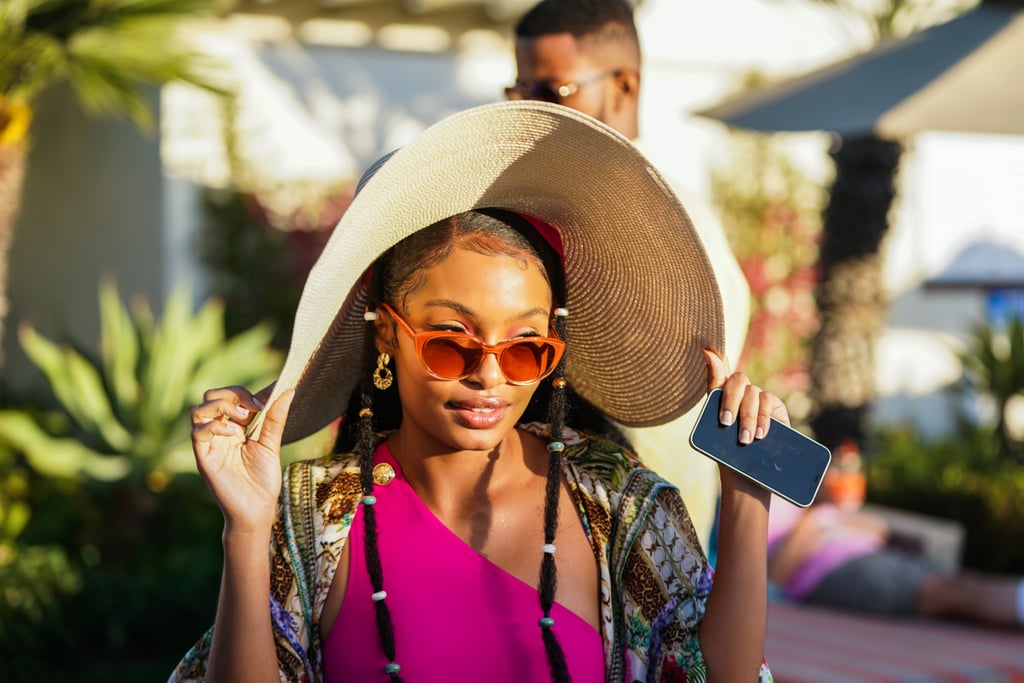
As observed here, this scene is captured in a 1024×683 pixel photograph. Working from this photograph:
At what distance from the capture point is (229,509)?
6.23ft

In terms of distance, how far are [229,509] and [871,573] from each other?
4921 millimetres

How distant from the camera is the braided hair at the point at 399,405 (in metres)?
2.04

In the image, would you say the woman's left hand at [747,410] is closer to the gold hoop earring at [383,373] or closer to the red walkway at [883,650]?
the gold hoop earring at [383,373]

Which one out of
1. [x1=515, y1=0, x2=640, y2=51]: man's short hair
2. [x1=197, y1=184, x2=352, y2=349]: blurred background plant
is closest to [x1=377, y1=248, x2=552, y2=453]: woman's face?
[x1=515, y1=0, x2=640, y2=51]: man's short hair

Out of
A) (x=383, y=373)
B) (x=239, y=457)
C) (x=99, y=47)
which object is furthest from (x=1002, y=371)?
(x=239, y=457)

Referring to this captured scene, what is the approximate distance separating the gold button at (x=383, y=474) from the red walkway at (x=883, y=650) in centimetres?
283

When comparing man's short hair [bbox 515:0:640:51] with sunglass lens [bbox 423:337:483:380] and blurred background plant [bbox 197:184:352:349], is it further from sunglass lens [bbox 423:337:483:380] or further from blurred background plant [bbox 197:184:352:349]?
blurred background plant [bbox 197:184:352:349]

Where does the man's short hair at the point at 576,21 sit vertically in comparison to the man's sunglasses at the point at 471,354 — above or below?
above

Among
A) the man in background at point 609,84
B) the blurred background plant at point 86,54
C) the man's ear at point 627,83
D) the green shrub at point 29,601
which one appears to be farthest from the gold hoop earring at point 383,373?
the blurred background plant at point 86,54

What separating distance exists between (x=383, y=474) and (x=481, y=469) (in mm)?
154

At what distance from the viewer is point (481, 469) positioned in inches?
86.0

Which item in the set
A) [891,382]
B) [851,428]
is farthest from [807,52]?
[851,428]

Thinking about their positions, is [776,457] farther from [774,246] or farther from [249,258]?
[774,246]

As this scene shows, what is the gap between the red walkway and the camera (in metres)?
4.73
